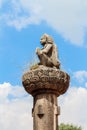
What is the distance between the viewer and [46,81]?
47.3 feet

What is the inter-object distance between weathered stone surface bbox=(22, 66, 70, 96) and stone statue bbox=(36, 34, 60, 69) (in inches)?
17.4

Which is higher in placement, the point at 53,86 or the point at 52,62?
the point at 52,62

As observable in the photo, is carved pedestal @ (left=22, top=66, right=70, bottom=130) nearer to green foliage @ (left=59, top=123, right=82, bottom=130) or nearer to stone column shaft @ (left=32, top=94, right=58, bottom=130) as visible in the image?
stone column shaft @ (left=32, top=94, right=58, bottom=130)

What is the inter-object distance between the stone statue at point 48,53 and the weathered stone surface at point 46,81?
442 mm

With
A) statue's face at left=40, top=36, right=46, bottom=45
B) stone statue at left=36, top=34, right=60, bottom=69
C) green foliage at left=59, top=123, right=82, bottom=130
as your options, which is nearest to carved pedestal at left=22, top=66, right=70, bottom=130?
stone statue at left=36, top=34, right=60, bottom=69

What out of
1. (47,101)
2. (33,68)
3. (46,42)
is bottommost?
(47,101)

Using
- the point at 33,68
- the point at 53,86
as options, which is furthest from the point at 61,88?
the point at 33,68

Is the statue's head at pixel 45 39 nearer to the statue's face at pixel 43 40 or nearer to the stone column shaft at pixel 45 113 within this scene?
the statue's face at pixel 43 40

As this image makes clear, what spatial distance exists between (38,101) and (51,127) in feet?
3.40

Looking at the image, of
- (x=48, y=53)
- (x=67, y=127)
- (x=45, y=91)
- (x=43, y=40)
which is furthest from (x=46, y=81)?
(x=67, y=127)

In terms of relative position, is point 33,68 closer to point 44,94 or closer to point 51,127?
point 44,94

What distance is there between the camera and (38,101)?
14648 millimetres

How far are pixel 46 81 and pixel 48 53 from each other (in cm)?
137

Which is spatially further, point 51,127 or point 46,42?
point 46,42
